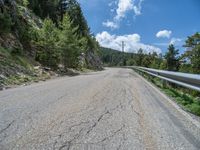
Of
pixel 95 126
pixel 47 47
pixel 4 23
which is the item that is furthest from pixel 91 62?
pixel 95 126

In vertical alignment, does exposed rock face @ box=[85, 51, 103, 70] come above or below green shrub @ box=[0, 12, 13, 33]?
below

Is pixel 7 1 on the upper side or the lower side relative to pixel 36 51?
upper

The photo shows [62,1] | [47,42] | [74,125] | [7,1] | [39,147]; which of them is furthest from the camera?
[62,1]

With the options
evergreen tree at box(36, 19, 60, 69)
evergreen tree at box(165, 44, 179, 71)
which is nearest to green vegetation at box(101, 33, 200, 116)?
evergreen tree at box(165, 44, 179, 71)

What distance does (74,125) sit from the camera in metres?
4.89

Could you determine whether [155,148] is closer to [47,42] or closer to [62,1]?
[47,42]

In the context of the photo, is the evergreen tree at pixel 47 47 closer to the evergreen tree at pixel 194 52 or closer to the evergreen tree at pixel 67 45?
the evergreen tree at pixel 67 45

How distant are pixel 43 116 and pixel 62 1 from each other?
67990mm

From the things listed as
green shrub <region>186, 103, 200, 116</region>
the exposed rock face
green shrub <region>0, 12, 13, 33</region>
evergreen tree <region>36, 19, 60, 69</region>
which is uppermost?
green shrub <region>0, 12, 13, 33</region>

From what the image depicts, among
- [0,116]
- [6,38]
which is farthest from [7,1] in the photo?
[0,116]

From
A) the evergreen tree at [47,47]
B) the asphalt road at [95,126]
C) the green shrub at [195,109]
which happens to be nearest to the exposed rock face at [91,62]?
the evergreen tree at [47,47]

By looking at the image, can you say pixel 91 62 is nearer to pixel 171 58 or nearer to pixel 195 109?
pixel 171 58

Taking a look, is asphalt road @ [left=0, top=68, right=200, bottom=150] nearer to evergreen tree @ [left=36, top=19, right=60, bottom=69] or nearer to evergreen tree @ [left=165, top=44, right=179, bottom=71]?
evergreen tree @ [left=36, top=19, right=60, bottom=69]

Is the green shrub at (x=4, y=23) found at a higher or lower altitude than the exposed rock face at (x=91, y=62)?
higher
